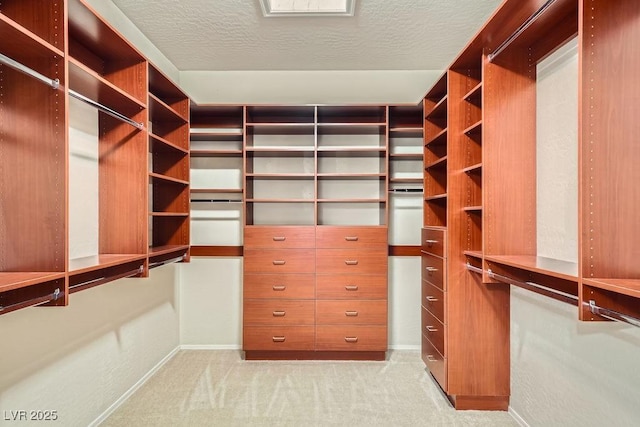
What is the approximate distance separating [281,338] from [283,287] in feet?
1.46

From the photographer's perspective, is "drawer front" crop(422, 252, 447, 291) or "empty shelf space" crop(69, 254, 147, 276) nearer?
"empty shelf space" crop(69, 254, 147, 276)

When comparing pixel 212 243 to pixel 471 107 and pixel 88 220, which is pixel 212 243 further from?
pixel 471 107

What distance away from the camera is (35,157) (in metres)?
1.50

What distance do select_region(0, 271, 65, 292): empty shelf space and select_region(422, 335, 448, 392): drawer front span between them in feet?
7.57

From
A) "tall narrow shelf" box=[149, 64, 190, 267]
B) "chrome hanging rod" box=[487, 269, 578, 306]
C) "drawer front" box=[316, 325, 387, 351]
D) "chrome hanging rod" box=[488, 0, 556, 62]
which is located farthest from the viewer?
"drawer front" box=[316, 325, 387, 351]

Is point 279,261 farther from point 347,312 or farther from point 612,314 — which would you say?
point 612,314

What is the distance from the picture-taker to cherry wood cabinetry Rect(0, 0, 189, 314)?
148cm

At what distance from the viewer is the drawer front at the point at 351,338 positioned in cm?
324

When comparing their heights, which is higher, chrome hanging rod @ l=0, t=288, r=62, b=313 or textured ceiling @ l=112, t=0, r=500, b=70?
textured ceiling @ l=112, t=0, r=500, b=70

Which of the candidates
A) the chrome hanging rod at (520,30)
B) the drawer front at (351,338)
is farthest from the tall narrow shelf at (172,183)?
the chrome hanging rod at (520,30)

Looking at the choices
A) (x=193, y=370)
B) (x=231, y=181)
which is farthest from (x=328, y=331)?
Result: (x=231, y=181)

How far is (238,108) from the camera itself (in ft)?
11.2

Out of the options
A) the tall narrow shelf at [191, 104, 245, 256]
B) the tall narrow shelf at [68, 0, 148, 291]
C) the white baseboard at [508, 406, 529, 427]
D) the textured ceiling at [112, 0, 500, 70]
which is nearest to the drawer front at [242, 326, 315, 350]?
the tall narrow shelf at [191, 104, 245, 256]

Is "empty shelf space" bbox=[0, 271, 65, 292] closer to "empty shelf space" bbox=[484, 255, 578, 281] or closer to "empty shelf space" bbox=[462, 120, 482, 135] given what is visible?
"empty shelf space" bbox=[484, 255, 578, 281]
